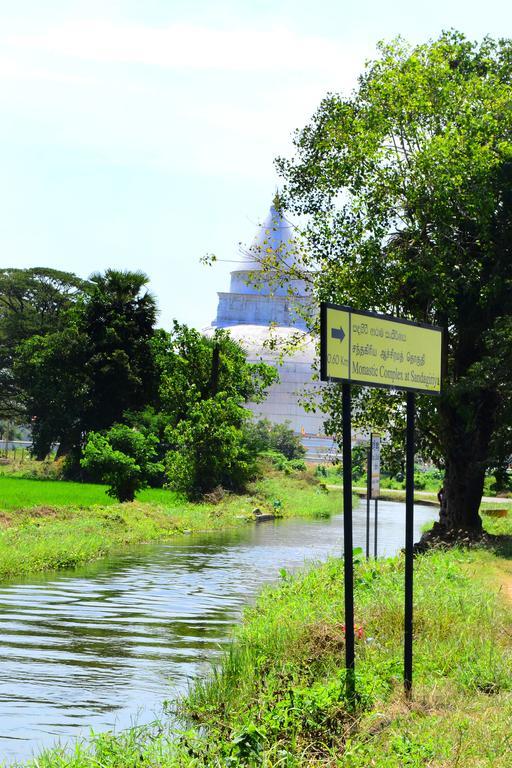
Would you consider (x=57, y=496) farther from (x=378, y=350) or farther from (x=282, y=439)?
(x=282, y=439)

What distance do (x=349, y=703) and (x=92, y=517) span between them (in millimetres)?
21616

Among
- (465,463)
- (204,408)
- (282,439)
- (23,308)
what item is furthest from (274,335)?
(465,463)

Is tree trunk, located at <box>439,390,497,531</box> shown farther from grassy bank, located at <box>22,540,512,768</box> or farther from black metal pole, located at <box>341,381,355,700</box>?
black metal pole, located at <box>341,381,355,700</box>

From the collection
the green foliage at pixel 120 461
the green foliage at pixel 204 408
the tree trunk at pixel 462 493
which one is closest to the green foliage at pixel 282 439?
the green foliage at pixel 204 408

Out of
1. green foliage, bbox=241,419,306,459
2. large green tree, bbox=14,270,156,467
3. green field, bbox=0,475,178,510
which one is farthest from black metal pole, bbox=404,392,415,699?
green foliage, bbox=241,419,306,459

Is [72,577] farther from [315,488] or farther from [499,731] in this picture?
[315,488]

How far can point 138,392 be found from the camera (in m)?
51.9

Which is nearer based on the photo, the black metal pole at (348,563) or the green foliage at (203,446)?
the black metal pole at (348,563)

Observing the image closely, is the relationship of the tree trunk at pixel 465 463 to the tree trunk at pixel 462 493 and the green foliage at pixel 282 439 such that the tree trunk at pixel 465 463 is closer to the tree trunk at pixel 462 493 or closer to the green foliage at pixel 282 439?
the tree trunk at pixel 462 493

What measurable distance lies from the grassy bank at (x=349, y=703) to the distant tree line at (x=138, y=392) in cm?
2380

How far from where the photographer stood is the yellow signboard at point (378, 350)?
825cm

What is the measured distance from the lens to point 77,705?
33.0ft

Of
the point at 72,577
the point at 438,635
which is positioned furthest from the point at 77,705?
the point at 72,577

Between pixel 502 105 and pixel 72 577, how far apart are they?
12.8 meters
